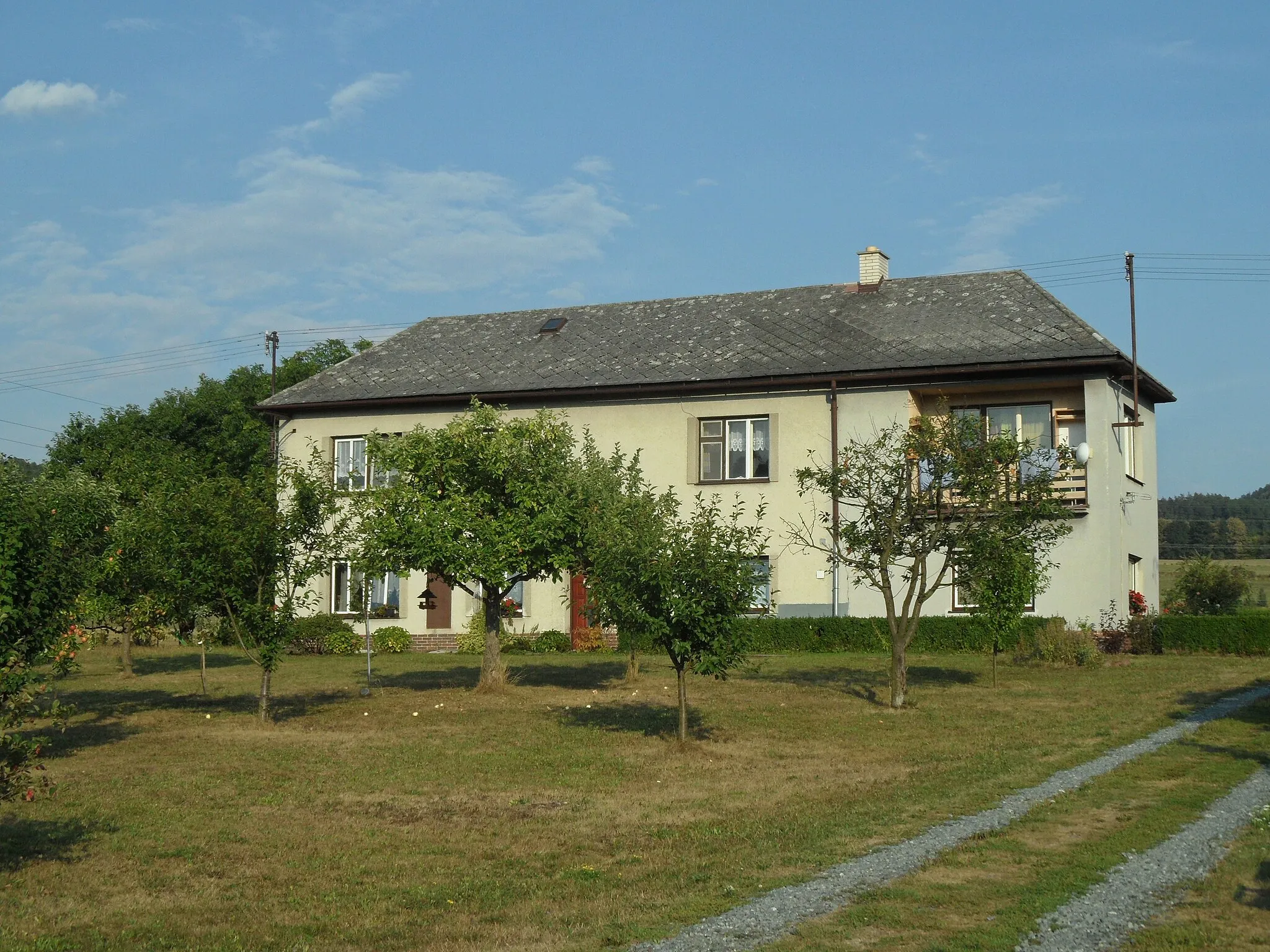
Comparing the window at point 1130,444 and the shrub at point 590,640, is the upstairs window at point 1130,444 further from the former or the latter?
the shrub at point 590,640

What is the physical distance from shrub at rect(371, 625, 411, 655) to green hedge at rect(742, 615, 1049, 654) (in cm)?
961

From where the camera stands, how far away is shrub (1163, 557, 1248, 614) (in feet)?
103

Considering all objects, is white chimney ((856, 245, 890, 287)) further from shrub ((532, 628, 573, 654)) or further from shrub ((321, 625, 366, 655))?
shrub ((321, 625, 366, 655))

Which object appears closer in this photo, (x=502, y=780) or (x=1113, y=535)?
(x=502, y=780)

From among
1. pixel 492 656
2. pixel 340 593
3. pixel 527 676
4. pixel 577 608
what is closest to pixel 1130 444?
pixel 577 608

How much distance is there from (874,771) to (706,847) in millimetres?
4301

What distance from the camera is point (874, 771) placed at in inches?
551

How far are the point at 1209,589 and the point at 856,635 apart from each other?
9.84 meters

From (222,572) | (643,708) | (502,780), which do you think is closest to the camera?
(502,780)

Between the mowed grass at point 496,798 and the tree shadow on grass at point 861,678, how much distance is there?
170 mm

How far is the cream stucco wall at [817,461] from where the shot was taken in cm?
2886

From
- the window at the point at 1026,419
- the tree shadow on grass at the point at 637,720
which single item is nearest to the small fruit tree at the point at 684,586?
the tree shadow on grass at the point at 637,720

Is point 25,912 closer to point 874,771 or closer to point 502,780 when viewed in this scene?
point 502,780

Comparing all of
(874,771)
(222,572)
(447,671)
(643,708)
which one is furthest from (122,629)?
(874,771)
